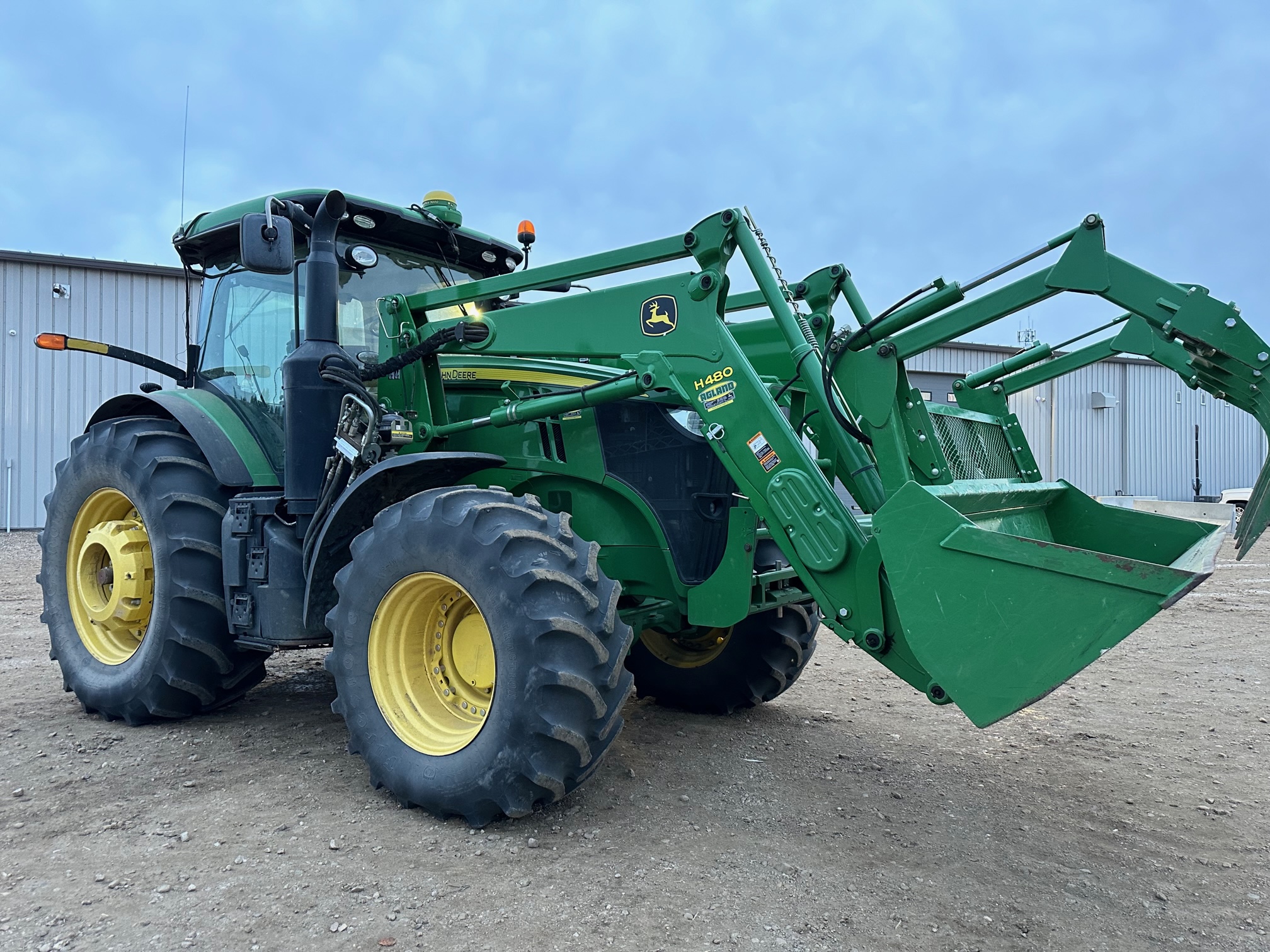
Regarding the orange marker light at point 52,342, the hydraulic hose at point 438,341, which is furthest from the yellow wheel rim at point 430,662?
the orange marker light at point 52,342

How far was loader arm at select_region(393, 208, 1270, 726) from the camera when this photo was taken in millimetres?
2861

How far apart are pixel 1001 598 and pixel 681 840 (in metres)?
1.42

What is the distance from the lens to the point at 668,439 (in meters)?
4.26

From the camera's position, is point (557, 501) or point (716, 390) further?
point (557, 501)

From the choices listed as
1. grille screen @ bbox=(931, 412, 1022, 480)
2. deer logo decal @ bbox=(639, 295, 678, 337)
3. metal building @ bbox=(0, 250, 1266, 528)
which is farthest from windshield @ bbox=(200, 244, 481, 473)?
metal building @ bbox=(0, 250, 1266, 528)

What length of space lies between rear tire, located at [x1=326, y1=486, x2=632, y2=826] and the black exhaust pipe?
707 millimetres

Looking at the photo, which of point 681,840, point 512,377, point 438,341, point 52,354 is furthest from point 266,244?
point 52,354

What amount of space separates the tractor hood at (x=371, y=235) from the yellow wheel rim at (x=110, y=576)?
4.55 feet

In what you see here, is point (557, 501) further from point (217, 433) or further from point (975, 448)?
point (975, 448)

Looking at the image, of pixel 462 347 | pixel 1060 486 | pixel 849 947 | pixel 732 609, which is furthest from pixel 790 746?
pixel 462 347

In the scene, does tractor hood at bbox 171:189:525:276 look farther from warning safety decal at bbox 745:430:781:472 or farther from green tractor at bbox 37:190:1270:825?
warning safety decal at bbox 745:430:781:472

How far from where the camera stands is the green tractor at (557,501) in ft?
10.3

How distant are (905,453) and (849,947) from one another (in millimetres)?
1691

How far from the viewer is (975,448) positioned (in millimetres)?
4336
